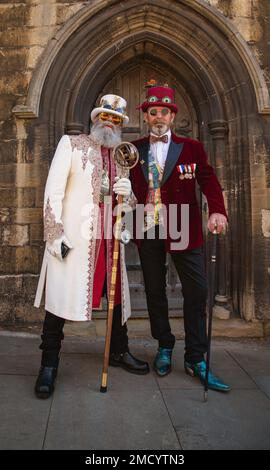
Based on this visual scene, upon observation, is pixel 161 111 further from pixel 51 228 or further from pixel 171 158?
pixel 51 228

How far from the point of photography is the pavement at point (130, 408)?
2.10m

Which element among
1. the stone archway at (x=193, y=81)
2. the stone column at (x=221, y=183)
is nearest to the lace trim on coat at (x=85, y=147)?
the stone archway at (x=193, y=81)

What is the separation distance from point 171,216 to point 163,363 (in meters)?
1.11

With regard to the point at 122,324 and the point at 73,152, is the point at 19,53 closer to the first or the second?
the point at 73,152

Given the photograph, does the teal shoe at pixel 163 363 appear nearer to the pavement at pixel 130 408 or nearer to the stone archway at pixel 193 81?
the pavement at pixel 130 408

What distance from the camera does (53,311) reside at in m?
2.72

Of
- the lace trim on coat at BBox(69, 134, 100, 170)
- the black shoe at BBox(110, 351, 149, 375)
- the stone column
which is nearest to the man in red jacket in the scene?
the black shoe at BBox(110, 351, 149, 375)

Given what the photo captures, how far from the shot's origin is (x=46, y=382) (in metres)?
2.62

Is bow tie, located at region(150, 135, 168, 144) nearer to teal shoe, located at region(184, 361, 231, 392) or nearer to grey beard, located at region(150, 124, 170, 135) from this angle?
grey beard, located at region(150, 124, 170, 135)

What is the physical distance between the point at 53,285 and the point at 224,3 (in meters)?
3.46

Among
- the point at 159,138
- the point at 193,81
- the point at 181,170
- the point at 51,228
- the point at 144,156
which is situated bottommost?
the point at 51,228

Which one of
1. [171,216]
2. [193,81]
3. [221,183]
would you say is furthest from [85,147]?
[193,81]

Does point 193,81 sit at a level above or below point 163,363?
above
